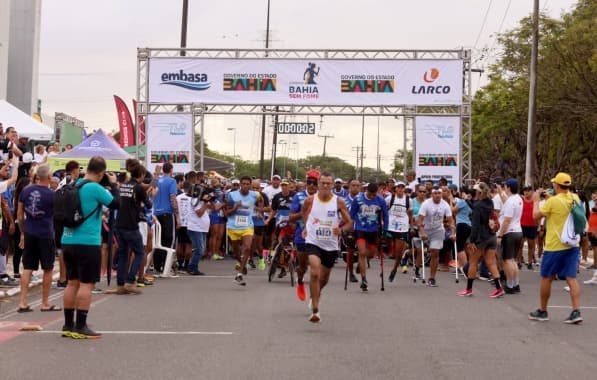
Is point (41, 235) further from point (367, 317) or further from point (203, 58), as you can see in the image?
point (203, 58)

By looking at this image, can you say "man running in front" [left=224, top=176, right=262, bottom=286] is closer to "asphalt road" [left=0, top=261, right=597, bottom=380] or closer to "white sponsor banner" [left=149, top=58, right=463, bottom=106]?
"asphalt road" [left=0, top=261, right=597, bottom=380]

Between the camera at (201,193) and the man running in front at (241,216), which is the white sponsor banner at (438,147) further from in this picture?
the man running in front at (241,216)

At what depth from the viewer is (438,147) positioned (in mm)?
29266

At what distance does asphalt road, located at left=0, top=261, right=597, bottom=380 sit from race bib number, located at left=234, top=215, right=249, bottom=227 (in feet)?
7.39

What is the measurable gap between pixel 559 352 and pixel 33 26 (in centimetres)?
4925

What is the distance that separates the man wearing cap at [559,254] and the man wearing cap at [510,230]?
2909 mm

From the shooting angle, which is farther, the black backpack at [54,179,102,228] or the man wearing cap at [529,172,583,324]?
the man wearing cap at [529,172,583,324]

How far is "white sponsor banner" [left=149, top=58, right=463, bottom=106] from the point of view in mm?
29500

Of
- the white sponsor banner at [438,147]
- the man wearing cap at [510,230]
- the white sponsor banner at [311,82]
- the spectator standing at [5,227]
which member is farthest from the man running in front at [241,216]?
the white sponsor banner at [438,147]

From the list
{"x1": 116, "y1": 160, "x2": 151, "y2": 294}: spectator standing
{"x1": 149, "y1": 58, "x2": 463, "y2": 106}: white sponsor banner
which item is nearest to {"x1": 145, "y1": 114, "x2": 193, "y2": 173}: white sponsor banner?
{"x1": 149, "y1": 58, "x2": 463, "y2": 106}: white sponsor banner

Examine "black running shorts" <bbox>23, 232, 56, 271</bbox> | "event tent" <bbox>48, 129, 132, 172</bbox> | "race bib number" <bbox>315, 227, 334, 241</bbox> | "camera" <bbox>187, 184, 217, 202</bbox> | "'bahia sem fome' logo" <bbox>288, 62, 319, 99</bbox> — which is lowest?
"black running shorts" <bbox>23, 232, 56, 271</bbox>

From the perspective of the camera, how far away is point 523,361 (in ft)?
28.5

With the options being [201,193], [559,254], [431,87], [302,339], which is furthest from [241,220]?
→ [431,87]

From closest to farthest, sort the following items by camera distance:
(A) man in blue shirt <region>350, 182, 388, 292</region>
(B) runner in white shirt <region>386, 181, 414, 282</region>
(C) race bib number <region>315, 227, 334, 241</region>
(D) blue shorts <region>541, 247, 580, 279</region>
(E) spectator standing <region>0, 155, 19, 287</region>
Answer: (C) race bib number <region>315, 227, 334, 241</region> → (D) blue shorts <region>541, 247, 580, 279</region> → (E) spectator standing <region>0, 155, 19, 287</region> → (A) man in blue shirt <region>350, 182, 388, 292</region> → (B) runner in white shirt <region>386, 181, 414, 282</region>
